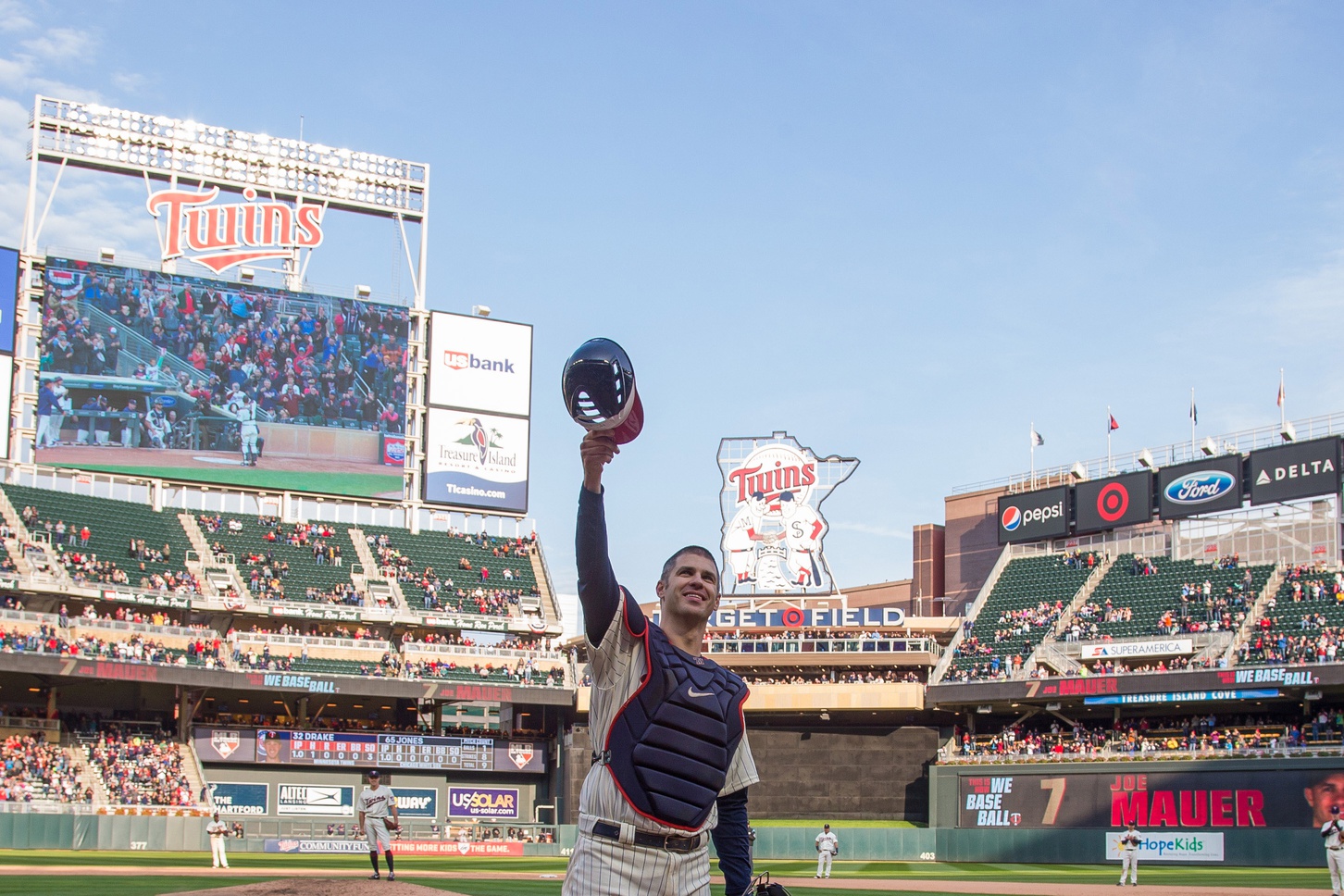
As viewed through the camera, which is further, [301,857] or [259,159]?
[259,159]

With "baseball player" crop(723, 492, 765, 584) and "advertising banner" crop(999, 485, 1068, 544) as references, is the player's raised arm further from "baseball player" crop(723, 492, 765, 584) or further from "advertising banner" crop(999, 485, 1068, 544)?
"baseball player" crop(723, 492, 765, 584)

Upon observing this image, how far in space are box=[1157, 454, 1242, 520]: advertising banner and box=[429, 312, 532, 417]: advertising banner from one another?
991 inches

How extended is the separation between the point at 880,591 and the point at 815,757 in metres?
19.4

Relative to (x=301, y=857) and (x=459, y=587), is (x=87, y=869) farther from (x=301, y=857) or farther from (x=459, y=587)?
(x=459, y=587)

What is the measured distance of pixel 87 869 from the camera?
95.4 ft

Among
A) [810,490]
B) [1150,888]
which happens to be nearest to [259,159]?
[810,490]

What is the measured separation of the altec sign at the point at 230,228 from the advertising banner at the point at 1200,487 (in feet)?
112

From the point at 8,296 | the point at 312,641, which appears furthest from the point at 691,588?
the point at 8,296

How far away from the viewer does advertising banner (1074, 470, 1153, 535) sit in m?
52.5

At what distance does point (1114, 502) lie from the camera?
53.6 meters

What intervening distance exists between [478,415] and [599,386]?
5228 cm

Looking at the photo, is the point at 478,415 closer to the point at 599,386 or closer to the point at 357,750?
the point at 357,750

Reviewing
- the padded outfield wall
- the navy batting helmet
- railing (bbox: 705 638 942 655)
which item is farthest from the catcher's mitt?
railing (bbox: 705 638 942 655)

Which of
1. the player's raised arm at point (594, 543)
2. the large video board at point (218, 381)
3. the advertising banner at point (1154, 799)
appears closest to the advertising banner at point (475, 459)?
the large video board at point (218, 381)
